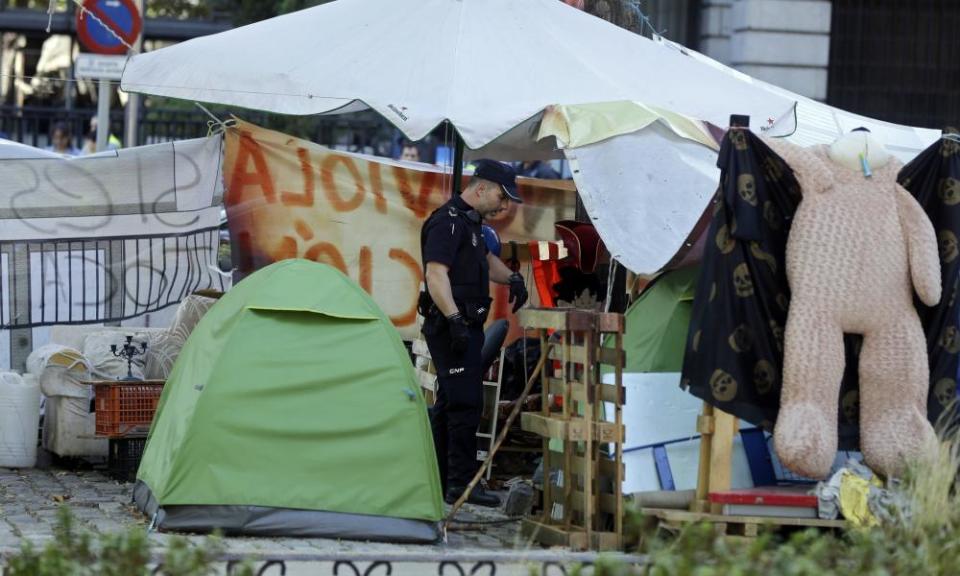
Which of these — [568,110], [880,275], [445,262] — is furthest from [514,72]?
[880,275]

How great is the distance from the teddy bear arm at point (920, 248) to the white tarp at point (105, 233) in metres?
4.98

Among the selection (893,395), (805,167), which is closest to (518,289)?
(805,167)

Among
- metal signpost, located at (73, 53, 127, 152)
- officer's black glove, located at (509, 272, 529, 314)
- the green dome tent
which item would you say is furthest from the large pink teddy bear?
metal signpost, located at (73, 53, 127, 152)

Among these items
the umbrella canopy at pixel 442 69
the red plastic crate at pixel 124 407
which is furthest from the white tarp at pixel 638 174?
the red plastic crate at pixel 124 407

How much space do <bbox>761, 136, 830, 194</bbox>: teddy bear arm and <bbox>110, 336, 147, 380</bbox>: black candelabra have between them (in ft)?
13.7

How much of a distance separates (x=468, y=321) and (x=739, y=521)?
2.12 m

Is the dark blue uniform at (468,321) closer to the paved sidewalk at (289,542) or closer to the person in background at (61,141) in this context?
the paved sidewalk at (289,542)

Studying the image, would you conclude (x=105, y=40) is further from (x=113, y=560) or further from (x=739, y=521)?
(x=113, y=560)

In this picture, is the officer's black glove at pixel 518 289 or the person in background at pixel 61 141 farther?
the person in background at pixel 61 141

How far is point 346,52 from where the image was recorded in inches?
364

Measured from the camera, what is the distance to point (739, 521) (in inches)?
282

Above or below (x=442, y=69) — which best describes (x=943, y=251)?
below

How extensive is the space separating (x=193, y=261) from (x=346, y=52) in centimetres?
231

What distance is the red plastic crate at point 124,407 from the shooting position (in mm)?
9367
